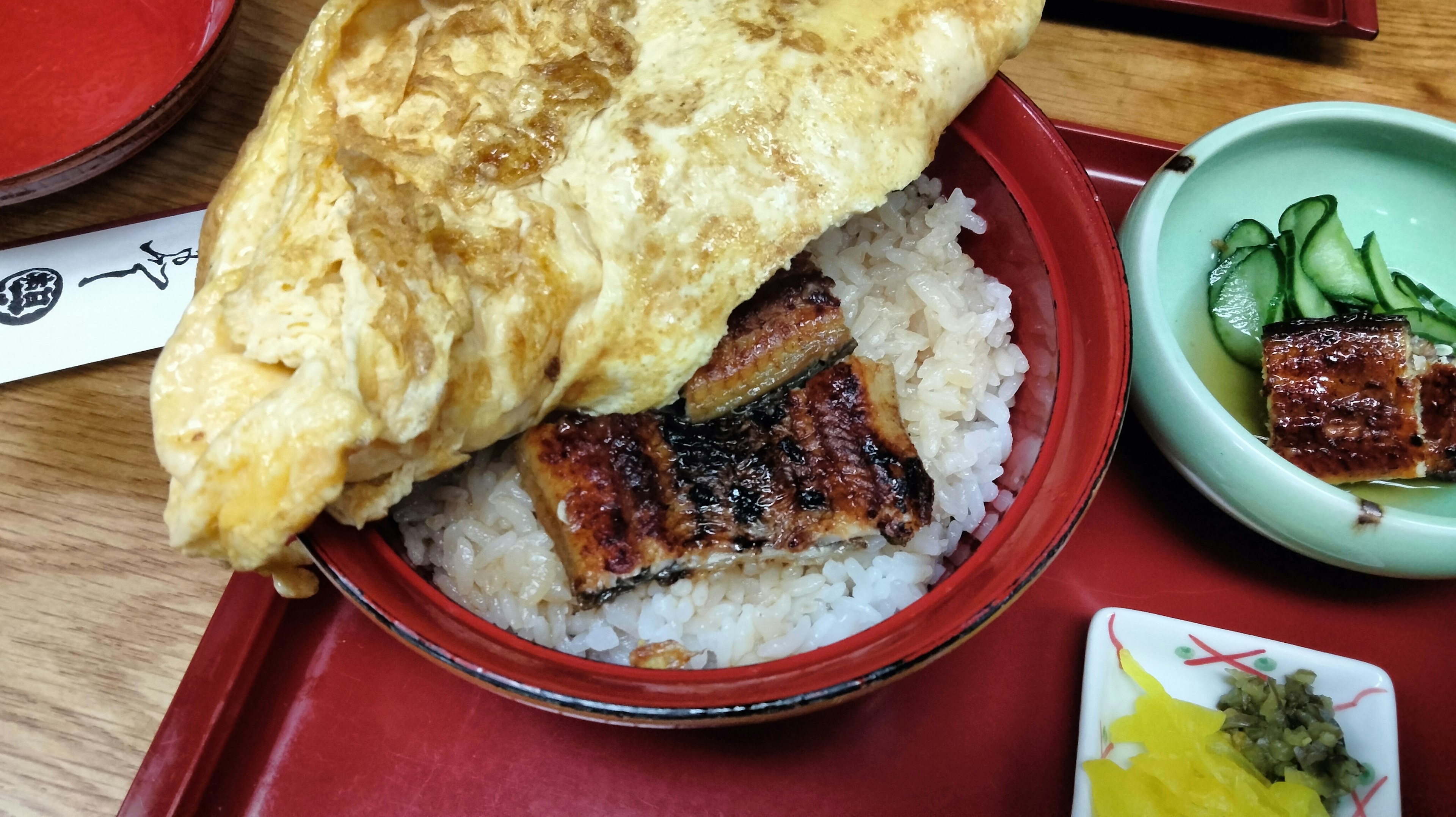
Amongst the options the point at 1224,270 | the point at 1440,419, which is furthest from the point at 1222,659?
the point at 1224,270

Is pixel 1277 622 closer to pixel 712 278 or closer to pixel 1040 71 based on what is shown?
pixel 712 278

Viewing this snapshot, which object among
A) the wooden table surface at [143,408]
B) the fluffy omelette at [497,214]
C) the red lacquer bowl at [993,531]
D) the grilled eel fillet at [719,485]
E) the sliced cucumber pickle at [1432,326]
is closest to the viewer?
the fluffy omelette at [497,214]

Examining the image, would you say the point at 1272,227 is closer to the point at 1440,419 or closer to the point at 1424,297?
the point at 1424,297

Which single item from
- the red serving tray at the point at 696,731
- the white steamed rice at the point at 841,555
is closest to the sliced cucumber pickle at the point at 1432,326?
the red serving tray at the point at 696,731

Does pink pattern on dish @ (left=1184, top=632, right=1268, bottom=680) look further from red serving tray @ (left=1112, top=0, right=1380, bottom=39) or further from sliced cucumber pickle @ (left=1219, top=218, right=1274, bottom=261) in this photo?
red serving tray @ (left=1112, top=0, right=1380, bottom=39)

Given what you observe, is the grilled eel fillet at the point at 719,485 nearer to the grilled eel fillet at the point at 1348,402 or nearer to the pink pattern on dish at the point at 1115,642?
the pink pattern on dish at the point at 1115,642

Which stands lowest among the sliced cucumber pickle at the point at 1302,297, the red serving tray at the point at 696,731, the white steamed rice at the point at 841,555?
the red serving tray at the point at 696,731

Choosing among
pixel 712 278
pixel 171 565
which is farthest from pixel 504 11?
pixel 171 565
